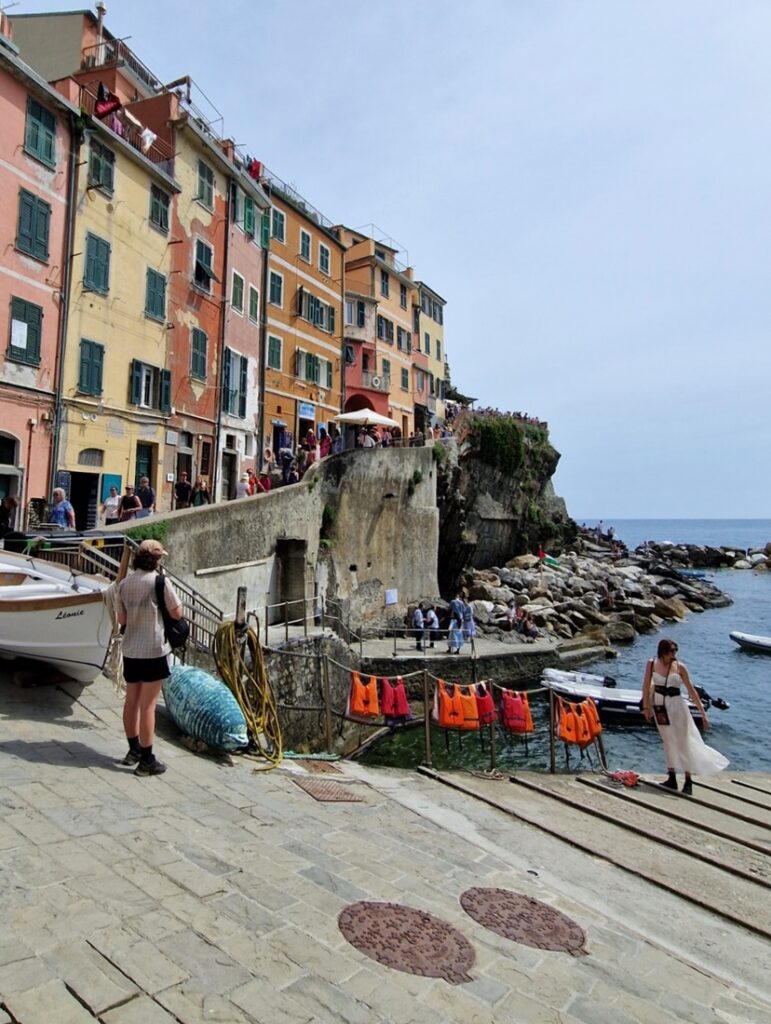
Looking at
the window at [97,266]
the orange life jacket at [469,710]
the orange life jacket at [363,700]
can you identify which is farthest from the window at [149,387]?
the orange life jacket at [469,710]

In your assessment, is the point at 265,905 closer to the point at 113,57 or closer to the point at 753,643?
the point at 113,57

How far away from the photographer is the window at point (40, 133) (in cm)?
1623

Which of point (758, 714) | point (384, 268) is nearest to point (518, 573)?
point (758, 714)

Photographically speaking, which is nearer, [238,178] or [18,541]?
[18,541]

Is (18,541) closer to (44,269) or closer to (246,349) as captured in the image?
(44,269)

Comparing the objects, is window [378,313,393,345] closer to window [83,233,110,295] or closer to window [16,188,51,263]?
window [83,233,110,295]

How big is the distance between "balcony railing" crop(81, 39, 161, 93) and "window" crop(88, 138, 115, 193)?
4447 millimetres

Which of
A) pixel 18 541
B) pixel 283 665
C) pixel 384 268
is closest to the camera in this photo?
pixel 18 541

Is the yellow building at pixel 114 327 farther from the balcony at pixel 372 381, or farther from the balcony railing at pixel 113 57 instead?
the balcony at pixel 372 381

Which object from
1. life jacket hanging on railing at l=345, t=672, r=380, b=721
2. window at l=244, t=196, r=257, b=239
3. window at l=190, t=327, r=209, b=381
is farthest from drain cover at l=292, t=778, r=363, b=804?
window at l=244, t=196, r=257, b=239

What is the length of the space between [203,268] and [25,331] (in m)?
8.29

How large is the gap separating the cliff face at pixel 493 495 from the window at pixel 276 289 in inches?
472

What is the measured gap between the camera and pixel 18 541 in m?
10.6

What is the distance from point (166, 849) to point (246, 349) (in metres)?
23.4
